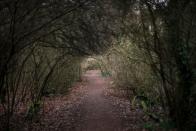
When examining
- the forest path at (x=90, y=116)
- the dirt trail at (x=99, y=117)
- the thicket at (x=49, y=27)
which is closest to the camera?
the thicket at (x=49, y=27)

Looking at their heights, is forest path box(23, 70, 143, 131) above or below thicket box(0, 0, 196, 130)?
below

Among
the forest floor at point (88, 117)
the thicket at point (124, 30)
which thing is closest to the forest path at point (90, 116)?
the forest floor at point (88, 117)

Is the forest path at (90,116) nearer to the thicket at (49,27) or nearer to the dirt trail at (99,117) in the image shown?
the dirt trail at (99,117)

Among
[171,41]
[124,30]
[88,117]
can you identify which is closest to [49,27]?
[124,30]

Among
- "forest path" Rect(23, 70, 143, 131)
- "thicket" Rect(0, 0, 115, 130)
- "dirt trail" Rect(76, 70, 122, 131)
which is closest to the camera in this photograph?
"thicket" Rect(0, 0, 115, 130)

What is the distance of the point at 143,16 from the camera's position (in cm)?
980

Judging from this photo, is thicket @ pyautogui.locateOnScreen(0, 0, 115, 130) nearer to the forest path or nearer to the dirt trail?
the forest path

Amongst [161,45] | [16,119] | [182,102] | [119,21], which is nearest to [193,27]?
[161,45]

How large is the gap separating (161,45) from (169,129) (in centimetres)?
229

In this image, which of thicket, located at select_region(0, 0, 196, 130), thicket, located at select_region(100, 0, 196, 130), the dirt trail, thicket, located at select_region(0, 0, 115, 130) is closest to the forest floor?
the dirt trail

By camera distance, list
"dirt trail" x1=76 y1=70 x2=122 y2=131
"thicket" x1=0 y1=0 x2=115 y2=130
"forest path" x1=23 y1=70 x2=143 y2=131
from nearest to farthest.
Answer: "thicket" x1=0 y1=0 x2=115 y2=130, "dirt trail" x1=76 y1=70 x2=122 y2=131, "forest path" x1=23 y1=70 x2=143 y2=131

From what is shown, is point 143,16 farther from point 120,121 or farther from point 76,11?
point 120,121

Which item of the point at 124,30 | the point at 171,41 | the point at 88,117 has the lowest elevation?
the point at 88,117

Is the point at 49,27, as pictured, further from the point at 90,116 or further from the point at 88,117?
the point at 90,116
